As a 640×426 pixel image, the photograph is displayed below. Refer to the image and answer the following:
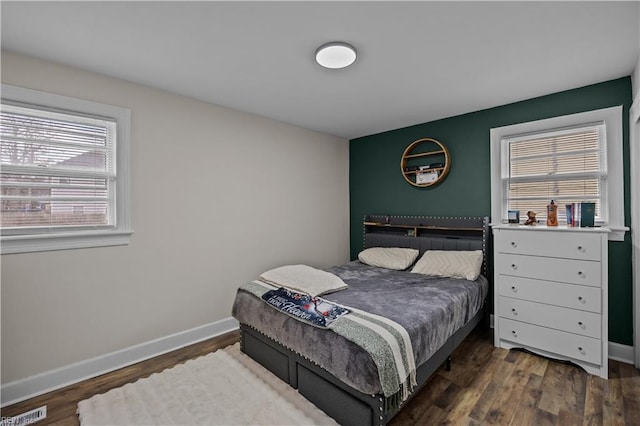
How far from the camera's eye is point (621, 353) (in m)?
2.62

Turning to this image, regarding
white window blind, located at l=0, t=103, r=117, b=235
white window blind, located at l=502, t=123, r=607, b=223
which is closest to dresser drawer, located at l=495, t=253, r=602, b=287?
white window blind, located at l=502, t=123, r=607, b=223

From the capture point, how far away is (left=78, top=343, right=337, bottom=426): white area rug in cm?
188

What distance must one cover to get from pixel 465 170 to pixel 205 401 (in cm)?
356

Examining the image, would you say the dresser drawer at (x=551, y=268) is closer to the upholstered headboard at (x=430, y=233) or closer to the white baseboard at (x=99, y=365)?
the upholstered headboard at (x=430, y=233)

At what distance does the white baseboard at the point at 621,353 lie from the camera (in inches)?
101

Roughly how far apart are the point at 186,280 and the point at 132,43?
2.14m

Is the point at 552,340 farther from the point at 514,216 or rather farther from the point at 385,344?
the point at 385,344

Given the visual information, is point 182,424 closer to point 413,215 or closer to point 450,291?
point 450,291

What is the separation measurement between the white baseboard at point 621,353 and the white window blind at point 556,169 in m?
1.14

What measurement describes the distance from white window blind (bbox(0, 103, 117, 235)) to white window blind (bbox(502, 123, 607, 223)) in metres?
4.10

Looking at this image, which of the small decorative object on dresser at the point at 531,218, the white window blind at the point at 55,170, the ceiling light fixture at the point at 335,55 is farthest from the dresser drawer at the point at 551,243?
the white window blind at the point at 55,170

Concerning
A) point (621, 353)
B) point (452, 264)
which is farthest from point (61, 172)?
point (621, 353)

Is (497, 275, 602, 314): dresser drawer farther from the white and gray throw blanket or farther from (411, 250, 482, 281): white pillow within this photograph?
the white and gray throw blanket

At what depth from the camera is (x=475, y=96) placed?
3008mm
